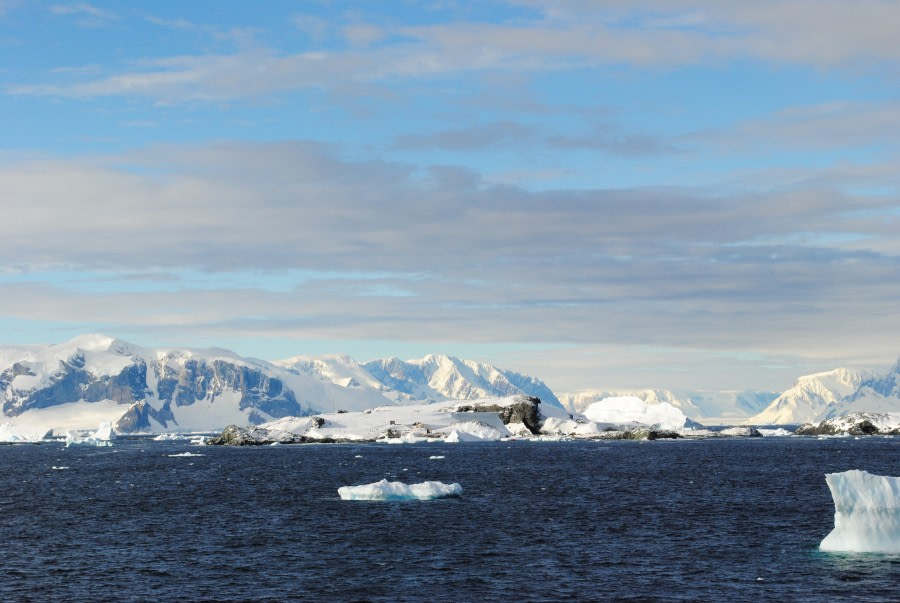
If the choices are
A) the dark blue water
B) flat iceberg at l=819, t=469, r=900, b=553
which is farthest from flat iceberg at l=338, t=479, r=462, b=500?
flat iceberg at l=819, t=469, r=900, b=553

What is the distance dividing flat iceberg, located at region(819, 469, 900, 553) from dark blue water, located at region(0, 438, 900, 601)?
184 cm

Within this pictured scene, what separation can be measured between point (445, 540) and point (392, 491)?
26.5 m

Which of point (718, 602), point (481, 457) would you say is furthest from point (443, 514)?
point (481, 457)

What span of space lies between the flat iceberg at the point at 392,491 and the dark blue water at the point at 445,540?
183 centimetres

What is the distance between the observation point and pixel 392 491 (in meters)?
96.9

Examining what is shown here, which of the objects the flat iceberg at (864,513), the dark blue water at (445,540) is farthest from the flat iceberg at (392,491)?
the flat iceberg at (864,513)

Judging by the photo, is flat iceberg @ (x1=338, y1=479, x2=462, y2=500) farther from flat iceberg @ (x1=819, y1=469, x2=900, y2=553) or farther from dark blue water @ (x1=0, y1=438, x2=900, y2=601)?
flat iceberg @ (x1=819, y1=469, x2=900, y2=553)

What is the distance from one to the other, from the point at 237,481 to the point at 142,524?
150ft

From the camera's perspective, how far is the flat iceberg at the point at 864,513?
59.1m

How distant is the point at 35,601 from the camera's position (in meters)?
51.6

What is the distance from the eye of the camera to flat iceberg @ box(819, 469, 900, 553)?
5909 centimetres

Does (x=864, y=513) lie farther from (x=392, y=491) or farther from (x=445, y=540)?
(x=392, y=491)

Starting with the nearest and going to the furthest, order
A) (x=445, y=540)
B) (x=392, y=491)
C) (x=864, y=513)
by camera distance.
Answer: (x=864, y=513), (x=445, y=540), (x=392, y=491)

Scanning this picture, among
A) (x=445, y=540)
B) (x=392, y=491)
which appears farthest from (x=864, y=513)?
(x=392, y=491)
